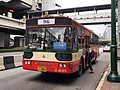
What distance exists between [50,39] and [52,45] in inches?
10.8

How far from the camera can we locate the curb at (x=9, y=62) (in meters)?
12.9

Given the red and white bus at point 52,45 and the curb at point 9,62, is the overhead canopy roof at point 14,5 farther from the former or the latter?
the red and white bus at point 52,45

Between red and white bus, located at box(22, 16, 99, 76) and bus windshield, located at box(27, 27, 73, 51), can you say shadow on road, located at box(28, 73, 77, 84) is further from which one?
bus windshield, located at box(27, 27, 73, 51)

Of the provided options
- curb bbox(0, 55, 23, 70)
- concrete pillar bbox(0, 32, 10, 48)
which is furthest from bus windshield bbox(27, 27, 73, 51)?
concrete pillar bbox(0, 32, 10, 48)

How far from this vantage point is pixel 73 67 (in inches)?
352

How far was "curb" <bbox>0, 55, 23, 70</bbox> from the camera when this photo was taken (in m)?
12.9

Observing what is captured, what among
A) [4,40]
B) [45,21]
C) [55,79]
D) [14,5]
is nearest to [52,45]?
[45,21]

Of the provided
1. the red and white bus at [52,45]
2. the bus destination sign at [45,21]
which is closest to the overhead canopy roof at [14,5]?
the bus destination sign at [45,21]

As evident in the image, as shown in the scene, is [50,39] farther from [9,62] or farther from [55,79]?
[9,62]

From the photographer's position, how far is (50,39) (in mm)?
8883

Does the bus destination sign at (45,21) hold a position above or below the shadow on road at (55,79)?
above

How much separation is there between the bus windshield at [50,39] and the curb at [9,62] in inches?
163

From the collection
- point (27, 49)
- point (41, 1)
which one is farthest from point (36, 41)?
point (41, 1)

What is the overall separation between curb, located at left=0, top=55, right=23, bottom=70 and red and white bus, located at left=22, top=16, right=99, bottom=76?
3983 millimetres
